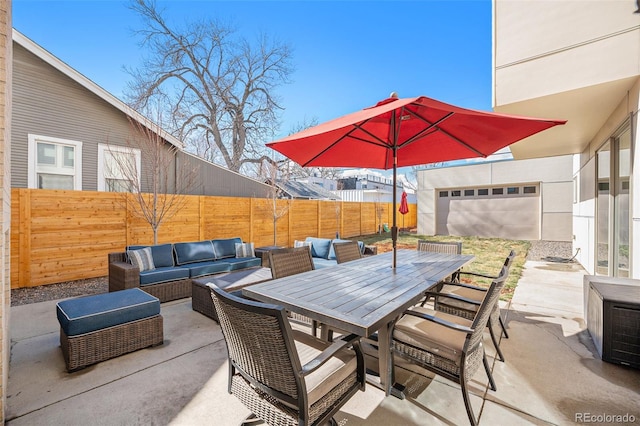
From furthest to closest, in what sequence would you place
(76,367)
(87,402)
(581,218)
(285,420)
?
(581,218) < (76,367) < (87,402) < (285,420)

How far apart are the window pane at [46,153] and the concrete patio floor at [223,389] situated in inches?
221

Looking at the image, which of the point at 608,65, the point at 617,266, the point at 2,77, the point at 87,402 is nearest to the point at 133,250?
the point at 87,402

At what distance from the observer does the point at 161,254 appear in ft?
17.4

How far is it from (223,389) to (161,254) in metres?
3.65

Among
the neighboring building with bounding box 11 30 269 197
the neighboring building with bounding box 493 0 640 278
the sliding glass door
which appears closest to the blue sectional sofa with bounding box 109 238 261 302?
the neighboring building with bounding box 11 30 269 197

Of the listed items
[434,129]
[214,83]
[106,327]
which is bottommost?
[106,327]

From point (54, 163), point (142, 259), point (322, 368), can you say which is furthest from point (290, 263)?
point (54, 163)

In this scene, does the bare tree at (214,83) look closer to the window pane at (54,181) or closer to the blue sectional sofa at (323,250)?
the window pane at (54,181)

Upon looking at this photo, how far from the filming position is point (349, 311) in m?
1.95

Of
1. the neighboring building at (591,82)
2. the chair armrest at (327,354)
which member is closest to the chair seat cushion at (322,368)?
the chair armrest at (327,354)

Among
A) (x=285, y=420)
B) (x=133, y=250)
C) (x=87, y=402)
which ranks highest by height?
(x=133, y=250)

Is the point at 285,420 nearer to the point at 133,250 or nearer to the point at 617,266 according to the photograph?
the point at 133,250

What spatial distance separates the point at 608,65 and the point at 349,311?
14.7 feet

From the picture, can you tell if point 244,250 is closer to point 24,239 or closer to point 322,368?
point 24,239
